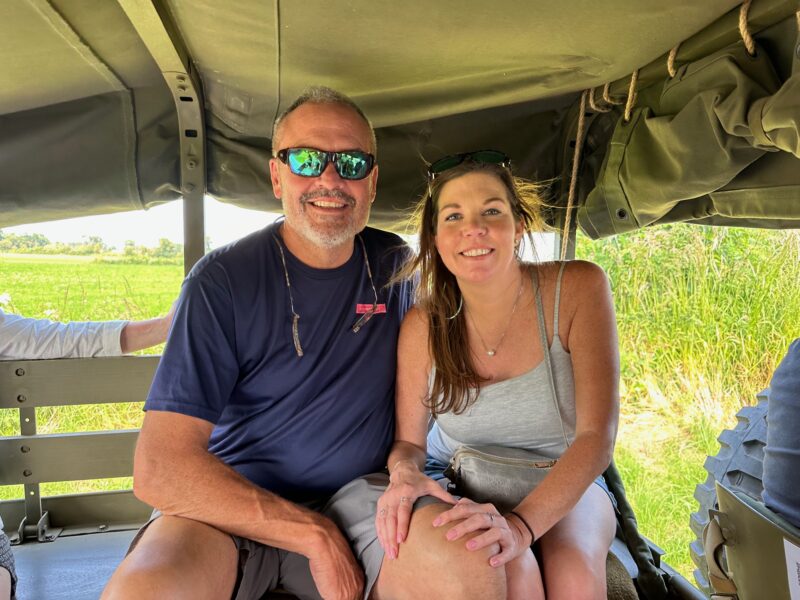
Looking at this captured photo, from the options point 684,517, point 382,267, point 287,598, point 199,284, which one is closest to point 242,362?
point 199,284

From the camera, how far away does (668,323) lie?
6.07 m

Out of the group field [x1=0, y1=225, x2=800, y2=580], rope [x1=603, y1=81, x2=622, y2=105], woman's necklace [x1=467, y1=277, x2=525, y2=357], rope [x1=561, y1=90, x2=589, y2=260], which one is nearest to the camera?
woman's necklace [x1=467, y1=277, x2=525, y2=357]

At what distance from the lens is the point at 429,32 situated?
1942 mm

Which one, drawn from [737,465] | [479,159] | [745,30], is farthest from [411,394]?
[745,30]

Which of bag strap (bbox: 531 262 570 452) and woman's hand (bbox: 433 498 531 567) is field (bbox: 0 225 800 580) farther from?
woman's hand (bbox: 433 498 531 567)

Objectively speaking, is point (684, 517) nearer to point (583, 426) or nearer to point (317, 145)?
point (583, 426)

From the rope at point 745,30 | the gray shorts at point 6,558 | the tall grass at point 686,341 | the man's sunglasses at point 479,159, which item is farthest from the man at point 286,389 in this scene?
the tall grass at point 686,341

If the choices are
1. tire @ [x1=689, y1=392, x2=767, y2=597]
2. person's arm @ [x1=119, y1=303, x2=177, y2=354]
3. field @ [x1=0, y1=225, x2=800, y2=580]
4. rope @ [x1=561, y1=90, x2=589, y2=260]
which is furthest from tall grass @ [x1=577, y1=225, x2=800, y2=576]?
person's arm @ [x1=119, y1=303, x2=177, y2=354]

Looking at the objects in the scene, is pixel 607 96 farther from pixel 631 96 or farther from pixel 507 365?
pixel 507 365

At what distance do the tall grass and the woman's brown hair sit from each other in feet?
13.2

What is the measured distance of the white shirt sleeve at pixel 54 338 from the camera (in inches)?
108

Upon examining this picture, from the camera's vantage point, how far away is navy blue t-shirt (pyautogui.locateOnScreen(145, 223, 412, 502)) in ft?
6.62

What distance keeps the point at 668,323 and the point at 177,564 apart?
217 inches

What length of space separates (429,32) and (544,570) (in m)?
1.67
